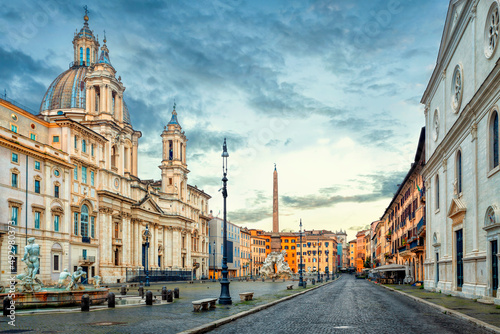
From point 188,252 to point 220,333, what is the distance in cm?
8413

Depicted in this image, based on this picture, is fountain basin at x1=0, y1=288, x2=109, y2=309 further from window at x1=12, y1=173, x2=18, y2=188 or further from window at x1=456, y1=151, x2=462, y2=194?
window at x1=12, y1=173, x2=18, y2=188

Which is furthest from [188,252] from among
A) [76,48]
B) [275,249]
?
[76,48]

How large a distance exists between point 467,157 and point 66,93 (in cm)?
5926

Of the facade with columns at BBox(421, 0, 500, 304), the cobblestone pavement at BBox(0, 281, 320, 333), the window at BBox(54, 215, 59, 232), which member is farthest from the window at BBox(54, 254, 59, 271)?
the facade with columns at BBox(421, 0, 500, 304)

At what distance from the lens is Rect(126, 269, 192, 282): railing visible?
2803 inches

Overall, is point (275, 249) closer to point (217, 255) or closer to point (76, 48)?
point (217, 255)

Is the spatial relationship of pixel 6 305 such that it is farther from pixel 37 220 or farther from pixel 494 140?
pixel 37 220

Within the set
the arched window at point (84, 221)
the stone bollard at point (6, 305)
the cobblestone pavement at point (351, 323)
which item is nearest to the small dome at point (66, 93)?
the arched window at point (84, 221)

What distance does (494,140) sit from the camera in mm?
23984

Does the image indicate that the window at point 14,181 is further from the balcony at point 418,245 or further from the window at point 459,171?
the balcony at point 418,245

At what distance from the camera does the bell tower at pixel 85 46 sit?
259 ft

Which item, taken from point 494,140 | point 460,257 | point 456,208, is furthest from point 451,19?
point 460,257

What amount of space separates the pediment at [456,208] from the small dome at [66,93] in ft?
182

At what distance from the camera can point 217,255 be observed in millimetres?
122188
